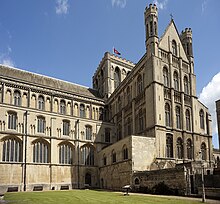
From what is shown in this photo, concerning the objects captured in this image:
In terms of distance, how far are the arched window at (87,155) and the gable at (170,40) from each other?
80.8ft

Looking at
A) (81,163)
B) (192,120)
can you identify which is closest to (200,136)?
(192,120)

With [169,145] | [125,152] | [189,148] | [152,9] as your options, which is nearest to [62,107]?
[125,152]

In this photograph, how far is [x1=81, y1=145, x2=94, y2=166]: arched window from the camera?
175 feet

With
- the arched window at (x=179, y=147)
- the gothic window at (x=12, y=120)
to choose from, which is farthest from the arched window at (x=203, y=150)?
the gothic window at (x=12, y=120)

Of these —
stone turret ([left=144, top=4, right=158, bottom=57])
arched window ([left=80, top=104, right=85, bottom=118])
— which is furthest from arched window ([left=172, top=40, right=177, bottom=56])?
arched window ([left=80, top=104, right=85, bottom=118])

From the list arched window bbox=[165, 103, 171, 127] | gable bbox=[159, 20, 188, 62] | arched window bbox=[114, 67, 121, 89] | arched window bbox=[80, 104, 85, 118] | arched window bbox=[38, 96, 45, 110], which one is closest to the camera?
arched window bbox=[165, 103, 171, 127]

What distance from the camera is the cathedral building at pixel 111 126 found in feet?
138

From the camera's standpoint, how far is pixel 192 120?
153 feet

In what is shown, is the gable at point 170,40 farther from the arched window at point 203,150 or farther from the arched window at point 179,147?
the arched window at point 203,150

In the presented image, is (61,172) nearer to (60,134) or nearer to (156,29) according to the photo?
(60,134)

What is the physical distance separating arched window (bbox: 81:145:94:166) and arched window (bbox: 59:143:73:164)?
2648 millimetres

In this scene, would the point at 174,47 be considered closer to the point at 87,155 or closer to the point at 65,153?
the point at 87,155

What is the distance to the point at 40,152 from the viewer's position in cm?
4856

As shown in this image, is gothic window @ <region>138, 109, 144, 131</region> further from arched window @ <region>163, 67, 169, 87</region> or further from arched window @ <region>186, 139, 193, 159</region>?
arched window @ <region>186, 139, 193, 159</region>
